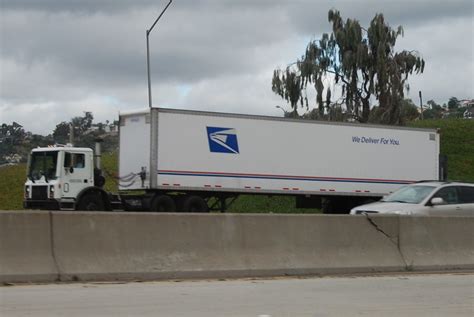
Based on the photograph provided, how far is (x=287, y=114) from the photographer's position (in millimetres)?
43375

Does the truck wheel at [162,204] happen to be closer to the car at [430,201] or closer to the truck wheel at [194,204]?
the truck wheel at [194,204]

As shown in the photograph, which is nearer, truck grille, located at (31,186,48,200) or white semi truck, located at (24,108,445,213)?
truck grille, located at (31,186,48,200)

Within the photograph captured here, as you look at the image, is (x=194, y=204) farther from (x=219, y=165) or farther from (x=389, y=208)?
(x=389, y=208)

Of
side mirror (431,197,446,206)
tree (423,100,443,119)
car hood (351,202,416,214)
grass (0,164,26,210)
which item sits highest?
tree (423,100,443,119)

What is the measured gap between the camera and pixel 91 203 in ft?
75.0

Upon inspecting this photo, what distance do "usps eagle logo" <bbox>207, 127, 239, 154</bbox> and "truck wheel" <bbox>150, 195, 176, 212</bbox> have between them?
2182 mm

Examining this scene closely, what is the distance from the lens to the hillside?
32312mm

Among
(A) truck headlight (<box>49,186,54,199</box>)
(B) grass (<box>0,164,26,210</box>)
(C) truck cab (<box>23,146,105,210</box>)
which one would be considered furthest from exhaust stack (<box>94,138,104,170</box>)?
(B) grass (<box>0,164,26,210</box>)

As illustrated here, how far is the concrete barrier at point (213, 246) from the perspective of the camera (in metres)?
10.5

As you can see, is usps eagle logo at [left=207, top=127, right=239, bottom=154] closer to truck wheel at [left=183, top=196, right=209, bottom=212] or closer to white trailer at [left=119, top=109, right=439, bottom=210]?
white trailer at [left=119, top=109, right=439, bottom=210]

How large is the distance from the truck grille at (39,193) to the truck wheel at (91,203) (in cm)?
114

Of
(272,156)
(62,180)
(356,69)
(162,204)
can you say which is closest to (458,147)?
(356,69)

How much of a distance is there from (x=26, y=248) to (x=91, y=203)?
42.5 ft

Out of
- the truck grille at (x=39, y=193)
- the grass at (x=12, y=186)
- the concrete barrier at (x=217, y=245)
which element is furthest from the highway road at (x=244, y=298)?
the grass at (x=12, y=186)
